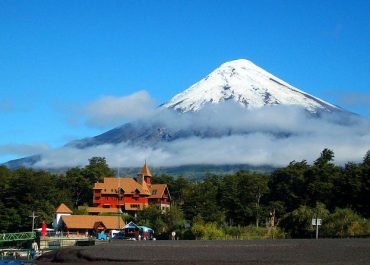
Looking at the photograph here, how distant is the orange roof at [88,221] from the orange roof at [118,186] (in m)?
20.0

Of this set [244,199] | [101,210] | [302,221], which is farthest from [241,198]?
[101,210]

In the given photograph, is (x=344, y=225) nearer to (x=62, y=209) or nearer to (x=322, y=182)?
(x=322, y=182)

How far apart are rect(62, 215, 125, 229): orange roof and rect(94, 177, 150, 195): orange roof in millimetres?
19972

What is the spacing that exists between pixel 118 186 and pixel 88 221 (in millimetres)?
22945

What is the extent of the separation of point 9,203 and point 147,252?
165 ft

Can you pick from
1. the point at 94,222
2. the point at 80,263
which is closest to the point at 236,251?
the point at 80,263

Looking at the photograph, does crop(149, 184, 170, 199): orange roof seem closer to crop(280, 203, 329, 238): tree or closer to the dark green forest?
the dark green forest

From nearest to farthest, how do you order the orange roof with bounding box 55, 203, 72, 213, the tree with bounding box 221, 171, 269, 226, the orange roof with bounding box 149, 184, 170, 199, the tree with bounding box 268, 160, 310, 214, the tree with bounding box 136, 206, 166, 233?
the tree with bounding box 136, 206, 166, 233
the tree with bounding box 268, 160, 310, 214
the tree with bounding box 221, 171, 269, 226
the orange roof with bounding box 55, 203, 72, 213
the orange roof with bounding box 149, 184, 170, 199

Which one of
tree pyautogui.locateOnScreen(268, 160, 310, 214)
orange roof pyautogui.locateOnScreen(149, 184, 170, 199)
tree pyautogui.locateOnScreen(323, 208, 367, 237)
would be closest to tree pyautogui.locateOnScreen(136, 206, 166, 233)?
tree pyautogui.locateOnScreen(268, 160, 310, 214)

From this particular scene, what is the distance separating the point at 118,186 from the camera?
336 ft

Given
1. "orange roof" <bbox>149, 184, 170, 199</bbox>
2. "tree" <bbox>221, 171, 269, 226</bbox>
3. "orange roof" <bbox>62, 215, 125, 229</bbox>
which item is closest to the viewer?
"tree" <bbox>221, 171, 269, 226</bbox>

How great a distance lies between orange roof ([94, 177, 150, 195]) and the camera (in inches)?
3989

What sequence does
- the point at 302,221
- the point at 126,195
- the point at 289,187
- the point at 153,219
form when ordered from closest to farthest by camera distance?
1. the point at 302,221
2. the point at 153,219
3. the point at 289,187
4. the point at 126,195

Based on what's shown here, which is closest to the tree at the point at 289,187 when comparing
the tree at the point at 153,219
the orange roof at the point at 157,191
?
the tree at the point at 153,219
